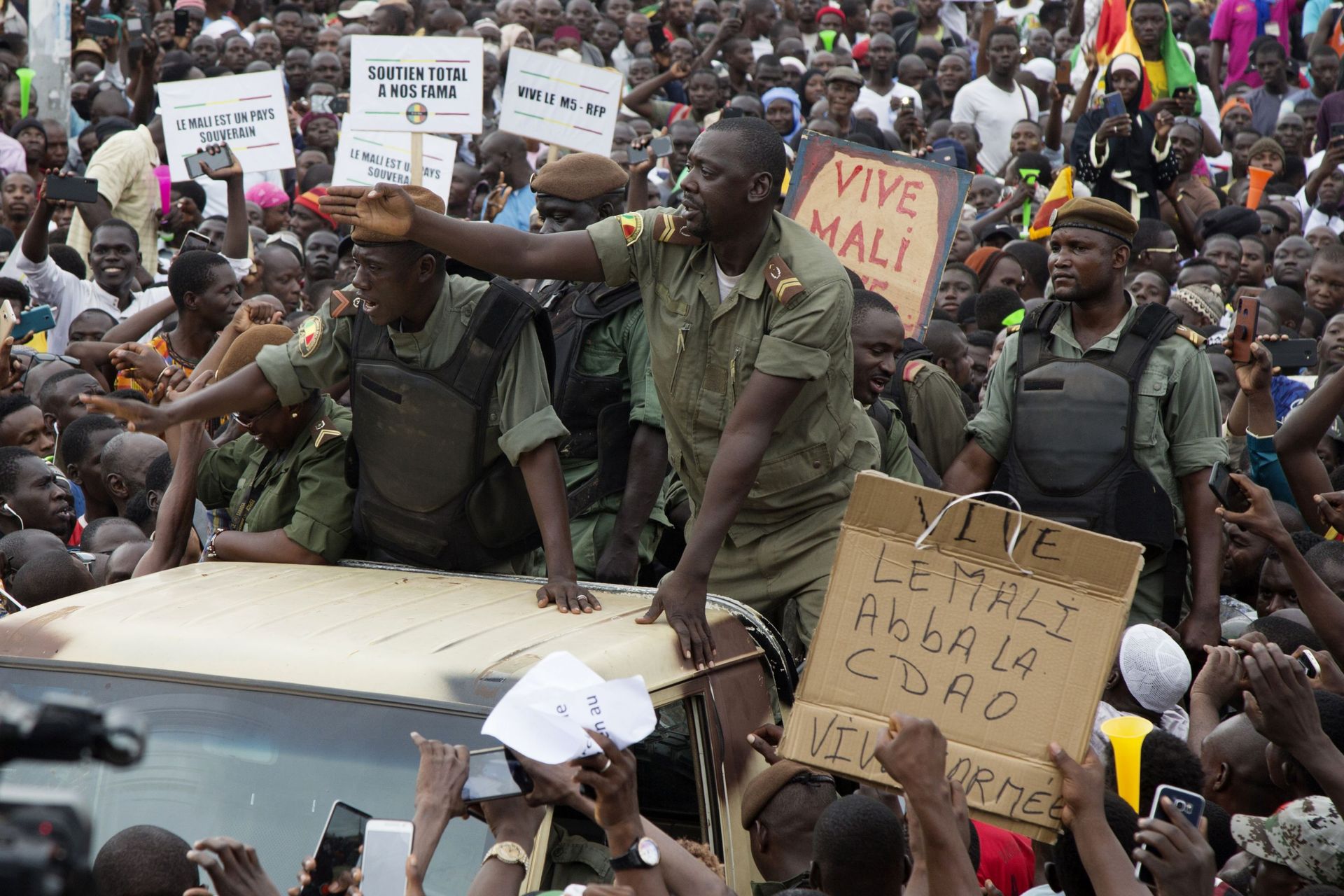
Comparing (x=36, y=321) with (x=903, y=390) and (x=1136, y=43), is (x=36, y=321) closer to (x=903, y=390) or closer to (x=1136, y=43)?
(x=903, y=390)

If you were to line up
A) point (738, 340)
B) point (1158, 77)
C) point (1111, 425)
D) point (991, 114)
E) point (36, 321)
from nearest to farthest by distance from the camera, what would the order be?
point (738, 340)
point (1111, 425)
point (36, 321)
point (1158, 77)
point (991, 114)

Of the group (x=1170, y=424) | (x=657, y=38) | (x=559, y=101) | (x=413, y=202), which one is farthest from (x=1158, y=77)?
(x=413, y=202)

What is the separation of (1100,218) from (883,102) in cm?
1107

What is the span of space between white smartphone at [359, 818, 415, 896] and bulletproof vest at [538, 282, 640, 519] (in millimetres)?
2506

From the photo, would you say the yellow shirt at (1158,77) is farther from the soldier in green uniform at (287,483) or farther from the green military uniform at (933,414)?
the soldier in green uniform at (287,483)

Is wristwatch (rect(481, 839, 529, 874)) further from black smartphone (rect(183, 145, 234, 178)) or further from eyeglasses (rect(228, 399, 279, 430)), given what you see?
black smartphone (rect(183, 145, 234, 178))

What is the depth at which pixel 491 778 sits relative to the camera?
9.69 feet

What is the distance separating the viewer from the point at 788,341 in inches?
167

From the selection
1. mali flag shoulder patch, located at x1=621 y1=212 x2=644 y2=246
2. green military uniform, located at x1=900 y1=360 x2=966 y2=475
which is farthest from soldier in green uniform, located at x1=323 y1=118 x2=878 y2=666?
green military uniform, located at x1=900 y1=360 x2=966 y2=475

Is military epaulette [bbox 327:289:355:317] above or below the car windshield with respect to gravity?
above

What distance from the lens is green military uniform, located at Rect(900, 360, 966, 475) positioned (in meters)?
6.27

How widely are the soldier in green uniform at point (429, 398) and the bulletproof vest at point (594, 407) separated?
0.61 m

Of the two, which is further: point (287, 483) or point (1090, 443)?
point (1090, 443)

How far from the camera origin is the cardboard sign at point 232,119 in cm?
1012
